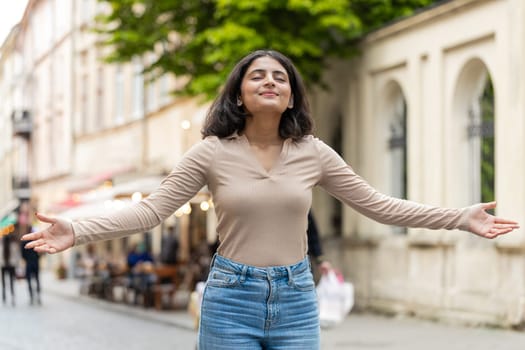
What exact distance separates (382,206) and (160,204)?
0.86 meters

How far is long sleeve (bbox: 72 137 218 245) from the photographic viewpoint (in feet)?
13.2

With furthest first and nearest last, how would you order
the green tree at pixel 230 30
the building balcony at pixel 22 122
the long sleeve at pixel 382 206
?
the building balcony at pixel 22 122
the green tree at pixel 230 30
the long sleeve at pixel 382 206

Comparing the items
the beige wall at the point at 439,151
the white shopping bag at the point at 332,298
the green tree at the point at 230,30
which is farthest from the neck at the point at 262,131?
the green tree at the point at 230,30

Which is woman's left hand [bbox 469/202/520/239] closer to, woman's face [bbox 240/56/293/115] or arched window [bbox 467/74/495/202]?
woman's face [bbox 240/56/293/115]

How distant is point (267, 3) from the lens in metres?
17.7

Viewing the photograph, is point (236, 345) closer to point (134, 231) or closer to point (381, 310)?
point (134, 231)

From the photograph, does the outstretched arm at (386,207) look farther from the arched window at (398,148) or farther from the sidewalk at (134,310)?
the arched window at (398,148)

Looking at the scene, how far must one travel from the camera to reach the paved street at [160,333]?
43.0 feet

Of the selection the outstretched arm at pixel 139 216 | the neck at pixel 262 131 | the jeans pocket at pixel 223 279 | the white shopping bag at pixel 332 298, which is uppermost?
the neck at pixel 262 131

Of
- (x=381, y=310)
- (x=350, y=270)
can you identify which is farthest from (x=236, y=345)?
(x=350, y=270)

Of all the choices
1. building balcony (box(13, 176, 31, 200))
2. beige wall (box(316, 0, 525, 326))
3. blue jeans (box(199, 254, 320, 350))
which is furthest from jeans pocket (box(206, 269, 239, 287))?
building balcony (box(13, 176, 31, 200))

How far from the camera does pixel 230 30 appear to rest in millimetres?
17391

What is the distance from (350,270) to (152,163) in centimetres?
1470

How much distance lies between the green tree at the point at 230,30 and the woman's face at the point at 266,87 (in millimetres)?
13207
